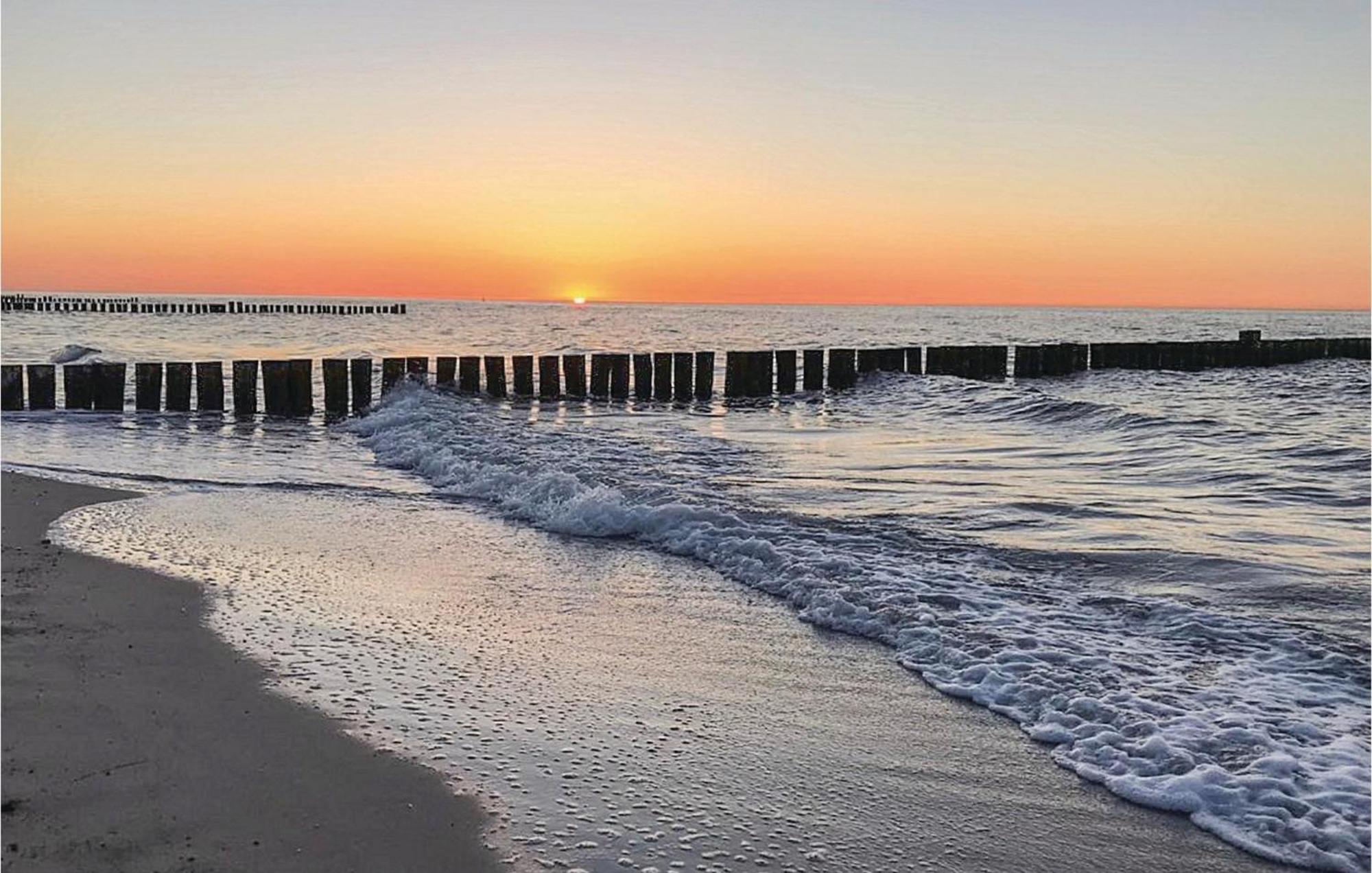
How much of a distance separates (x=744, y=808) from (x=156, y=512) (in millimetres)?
6678

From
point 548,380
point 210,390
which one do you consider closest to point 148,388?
point 210,390

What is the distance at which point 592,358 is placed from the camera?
73.8 ft

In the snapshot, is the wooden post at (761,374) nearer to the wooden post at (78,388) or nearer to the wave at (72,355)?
the wooden post at (78,388)

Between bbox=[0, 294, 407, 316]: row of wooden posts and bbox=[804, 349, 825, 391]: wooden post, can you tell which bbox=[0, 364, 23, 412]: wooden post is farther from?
bbox=[0, 294, 407, 316]: row of wooden posts

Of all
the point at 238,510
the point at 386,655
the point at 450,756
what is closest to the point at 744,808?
the point at 450,756

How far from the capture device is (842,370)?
24719mm

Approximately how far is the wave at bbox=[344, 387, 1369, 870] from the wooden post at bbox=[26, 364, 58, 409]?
11.3 metres

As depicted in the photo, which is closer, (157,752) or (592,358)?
(157,752)

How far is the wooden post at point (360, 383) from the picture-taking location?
19.4 meters

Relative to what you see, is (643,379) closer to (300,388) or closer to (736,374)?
(736,374)

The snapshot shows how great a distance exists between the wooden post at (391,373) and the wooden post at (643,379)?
4677mm

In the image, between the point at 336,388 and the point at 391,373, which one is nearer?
the point at 336,388

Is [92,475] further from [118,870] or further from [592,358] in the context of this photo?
[592,358]

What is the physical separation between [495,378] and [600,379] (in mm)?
2145
